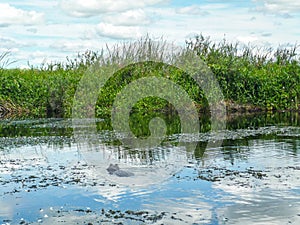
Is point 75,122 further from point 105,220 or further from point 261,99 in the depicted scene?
point 105,220

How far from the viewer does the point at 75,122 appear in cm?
2236

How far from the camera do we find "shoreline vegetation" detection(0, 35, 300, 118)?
2708 cm

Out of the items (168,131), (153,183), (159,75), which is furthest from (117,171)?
(159,75)

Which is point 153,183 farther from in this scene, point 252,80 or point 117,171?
point 252,80

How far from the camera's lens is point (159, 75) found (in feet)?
88.8

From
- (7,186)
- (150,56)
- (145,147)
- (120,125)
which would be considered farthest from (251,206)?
(150,56)

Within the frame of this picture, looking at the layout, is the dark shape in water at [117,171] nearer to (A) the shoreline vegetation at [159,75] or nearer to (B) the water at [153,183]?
(B) the water at [153,183]

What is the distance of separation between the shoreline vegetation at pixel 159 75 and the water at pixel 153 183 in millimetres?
11239

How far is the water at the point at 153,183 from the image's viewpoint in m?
7.98

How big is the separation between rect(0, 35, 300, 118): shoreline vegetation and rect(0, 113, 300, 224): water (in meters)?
11.2

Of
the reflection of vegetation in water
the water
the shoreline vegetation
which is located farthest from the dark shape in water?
the shoreline vegetation

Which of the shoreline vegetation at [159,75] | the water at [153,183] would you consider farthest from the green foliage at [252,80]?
the water at [153,183]

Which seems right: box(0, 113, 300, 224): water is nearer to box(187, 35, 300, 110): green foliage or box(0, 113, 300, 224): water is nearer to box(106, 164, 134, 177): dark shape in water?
box(106, 164, 134, 177): dark shape in water

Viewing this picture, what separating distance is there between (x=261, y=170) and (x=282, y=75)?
18216 millimetres
